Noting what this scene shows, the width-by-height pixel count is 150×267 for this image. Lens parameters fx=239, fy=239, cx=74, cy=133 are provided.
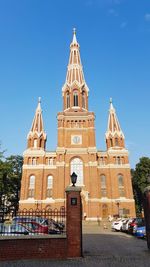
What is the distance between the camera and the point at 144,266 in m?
8.66

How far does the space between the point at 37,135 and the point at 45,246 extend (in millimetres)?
41746

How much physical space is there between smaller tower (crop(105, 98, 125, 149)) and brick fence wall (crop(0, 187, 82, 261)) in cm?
4039

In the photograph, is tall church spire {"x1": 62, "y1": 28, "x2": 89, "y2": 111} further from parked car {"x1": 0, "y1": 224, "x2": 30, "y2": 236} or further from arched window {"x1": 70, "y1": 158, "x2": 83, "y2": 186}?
parked car {"x1": 0, "y1": 224, "x2": 30, "y2": 236}

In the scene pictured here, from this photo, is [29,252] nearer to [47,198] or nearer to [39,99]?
[47,198]

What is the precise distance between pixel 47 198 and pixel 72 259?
122 feet

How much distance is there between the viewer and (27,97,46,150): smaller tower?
1996 inches

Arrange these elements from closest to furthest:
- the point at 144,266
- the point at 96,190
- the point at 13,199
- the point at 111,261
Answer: the point at 144,266 < the point at 111,261 < the point at 96,190 < the point at 13,199

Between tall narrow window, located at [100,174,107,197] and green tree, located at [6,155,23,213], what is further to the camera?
green tree, located at [6,155,23,213]

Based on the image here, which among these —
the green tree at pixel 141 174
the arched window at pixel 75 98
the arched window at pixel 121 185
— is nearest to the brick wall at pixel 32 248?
the arched window at pixel 121 185

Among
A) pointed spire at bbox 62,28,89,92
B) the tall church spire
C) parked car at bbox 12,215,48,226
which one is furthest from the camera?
pointed spire at bbox 62,28,89,92

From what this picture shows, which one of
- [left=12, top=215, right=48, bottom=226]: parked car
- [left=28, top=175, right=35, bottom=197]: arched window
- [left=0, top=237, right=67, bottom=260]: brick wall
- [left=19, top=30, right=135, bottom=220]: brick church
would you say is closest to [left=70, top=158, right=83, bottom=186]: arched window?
[left=19, top=30, right=135, bottom=220]: brick church

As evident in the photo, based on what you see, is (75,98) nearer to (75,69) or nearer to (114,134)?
(75,69)

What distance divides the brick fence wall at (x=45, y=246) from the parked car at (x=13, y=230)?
0.82m

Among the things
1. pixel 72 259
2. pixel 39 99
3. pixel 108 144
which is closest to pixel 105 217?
pixel 108 144
